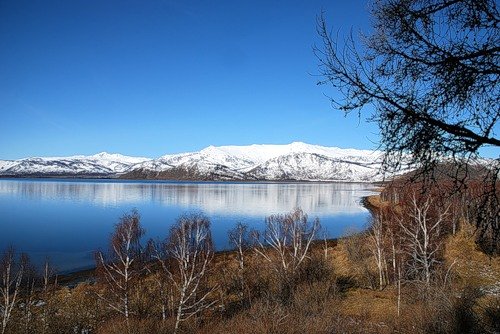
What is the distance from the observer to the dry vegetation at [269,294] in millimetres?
19000

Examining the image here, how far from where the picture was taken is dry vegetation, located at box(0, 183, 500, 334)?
19.0 metres

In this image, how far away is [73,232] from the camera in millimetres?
60875

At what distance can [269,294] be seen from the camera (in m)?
32.7

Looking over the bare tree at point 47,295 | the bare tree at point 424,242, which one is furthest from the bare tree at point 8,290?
the bare tree at point 424,242

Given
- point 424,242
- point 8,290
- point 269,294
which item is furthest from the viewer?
point 424,242

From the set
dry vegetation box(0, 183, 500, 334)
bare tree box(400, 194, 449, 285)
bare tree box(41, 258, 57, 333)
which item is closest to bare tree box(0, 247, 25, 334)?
dry vegetation box(0, 183, 500, 334)

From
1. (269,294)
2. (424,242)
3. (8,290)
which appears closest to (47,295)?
(8,290)

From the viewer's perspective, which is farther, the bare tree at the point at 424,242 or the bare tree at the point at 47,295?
the bare tree at the point at 424,242

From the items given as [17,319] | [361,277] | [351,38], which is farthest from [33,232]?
[351,38]

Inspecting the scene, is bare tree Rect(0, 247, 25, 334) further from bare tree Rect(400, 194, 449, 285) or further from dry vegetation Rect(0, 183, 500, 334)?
bare tree Rect(400, 194, 449, 285)

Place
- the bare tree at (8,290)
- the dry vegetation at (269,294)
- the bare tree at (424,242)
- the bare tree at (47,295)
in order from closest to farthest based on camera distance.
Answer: the dry vegetation at (269,294) → the bare tree at (8,290) → the bare tree at (47,295) → the bare tree at (424,242)

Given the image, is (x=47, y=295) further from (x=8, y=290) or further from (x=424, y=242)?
(x=424, y=242)

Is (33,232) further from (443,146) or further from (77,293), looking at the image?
(443,146)

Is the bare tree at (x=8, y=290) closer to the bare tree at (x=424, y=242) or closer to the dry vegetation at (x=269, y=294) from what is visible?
the dry vegetation at (x=269, y=294)
